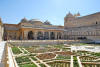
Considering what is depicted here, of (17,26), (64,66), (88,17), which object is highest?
(88,17)

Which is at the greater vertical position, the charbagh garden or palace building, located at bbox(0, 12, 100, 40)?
palace building, located at bbox(0, 12, 100, 40)

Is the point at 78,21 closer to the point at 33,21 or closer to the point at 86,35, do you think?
the point at 86,35

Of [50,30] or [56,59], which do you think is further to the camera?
[50,30]

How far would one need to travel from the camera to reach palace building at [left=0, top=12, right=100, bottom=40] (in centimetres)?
2684

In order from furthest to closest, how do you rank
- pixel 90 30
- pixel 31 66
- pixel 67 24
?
pixel 67 24, pixel 90 30, pixel 31 66

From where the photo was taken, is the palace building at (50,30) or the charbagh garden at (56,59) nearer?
the charbagh garden at (56,59)

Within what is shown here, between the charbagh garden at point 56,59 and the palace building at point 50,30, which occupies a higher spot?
the palace building at point 50,30

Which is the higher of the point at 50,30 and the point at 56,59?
the point at 50,30

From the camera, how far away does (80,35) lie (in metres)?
33.0

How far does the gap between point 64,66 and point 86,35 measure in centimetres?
2712

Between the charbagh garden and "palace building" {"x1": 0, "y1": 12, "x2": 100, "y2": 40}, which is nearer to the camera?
the charbagh garden

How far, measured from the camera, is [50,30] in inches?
1137

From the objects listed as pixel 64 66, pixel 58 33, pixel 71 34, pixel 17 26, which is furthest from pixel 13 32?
pixel 64 66

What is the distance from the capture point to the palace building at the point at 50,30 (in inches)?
1057
